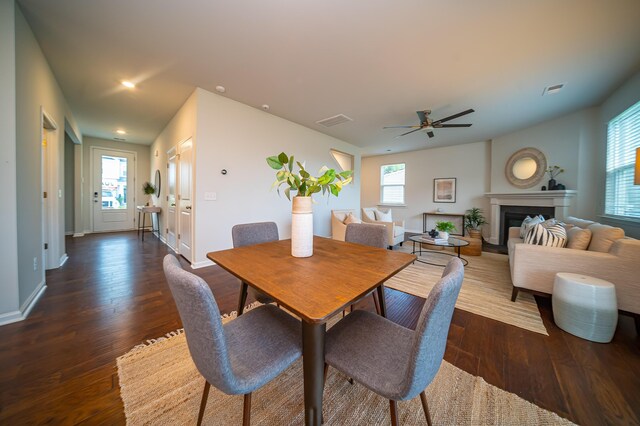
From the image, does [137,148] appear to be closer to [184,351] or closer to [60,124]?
[60,124]

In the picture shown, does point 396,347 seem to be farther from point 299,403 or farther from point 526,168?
point 526,168

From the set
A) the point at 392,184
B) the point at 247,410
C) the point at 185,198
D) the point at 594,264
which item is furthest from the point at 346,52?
the point at 392,184

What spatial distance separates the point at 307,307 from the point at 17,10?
3.39 meters

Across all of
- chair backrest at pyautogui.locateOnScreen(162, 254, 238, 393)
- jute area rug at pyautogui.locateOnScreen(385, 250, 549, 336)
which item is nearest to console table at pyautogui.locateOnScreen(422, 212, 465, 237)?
jute area rug at pyautogui.locateOnScreen(385, 250, 549, 336)

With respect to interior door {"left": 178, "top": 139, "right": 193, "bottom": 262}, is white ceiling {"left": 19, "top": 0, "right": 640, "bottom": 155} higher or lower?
higher

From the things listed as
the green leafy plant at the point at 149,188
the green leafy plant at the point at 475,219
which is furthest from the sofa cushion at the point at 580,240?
the green leafy plant at the point at 149,188

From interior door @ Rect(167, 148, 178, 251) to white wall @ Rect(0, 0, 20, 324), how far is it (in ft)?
7.39

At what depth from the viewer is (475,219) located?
545cm

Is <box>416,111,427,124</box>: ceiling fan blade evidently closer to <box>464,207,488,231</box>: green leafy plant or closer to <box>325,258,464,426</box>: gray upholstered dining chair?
<box>325,258,464,426</box>: gray upholstered dining chair

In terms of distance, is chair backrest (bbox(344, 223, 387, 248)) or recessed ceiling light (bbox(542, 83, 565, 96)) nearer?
chair backrest (bbox(344, 223, 387, 248))

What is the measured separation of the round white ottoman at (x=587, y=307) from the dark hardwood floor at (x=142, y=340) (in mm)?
80

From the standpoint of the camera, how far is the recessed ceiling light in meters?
2.93

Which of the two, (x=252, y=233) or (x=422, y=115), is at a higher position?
(x=422, y=115)

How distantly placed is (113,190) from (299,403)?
25.4 feet
